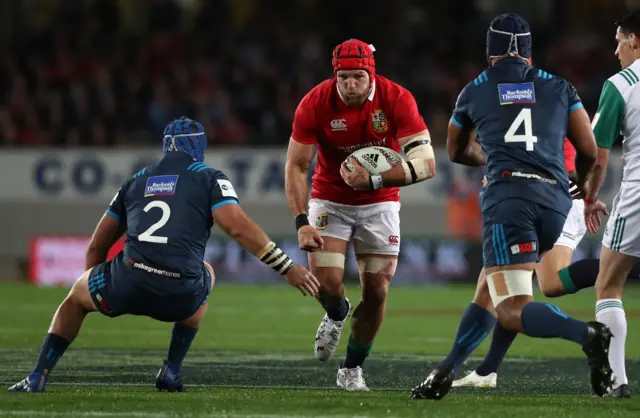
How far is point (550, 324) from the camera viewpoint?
21.0 ft

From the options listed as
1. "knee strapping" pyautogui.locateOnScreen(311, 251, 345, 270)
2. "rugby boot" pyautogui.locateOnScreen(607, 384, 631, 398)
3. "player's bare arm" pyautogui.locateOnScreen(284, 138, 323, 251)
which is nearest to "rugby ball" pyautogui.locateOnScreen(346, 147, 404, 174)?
"player's bare arm" pyautogui.locateOnScreen(284, 138, 323, 251)

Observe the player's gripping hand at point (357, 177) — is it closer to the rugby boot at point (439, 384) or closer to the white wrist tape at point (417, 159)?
the white wrist tape at point (417, 159)

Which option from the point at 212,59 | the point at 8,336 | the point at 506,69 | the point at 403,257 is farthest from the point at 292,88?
the point at 506,69

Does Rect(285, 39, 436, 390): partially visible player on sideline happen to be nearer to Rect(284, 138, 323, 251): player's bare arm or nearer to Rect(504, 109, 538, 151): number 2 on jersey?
Rect(284, 138, 323, 251): player's bare arm

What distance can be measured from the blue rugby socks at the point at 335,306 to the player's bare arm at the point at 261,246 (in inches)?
57.1

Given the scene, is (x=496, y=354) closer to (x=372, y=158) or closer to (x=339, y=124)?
(x=372, y=158)

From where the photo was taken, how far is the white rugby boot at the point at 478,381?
808 cm

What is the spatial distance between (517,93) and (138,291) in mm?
2448

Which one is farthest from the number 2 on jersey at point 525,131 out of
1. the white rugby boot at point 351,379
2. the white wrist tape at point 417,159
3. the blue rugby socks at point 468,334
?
the white rugby boot at point 351,379

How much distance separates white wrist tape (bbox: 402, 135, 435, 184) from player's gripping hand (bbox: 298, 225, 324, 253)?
0.68m

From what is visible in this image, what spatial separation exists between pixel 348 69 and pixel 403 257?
1282cm

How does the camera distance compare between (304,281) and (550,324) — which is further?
(304,281)

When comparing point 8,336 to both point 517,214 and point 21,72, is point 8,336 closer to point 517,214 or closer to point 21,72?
point 517,214

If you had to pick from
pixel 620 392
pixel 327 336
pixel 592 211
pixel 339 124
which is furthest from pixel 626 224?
pixel 327 336
